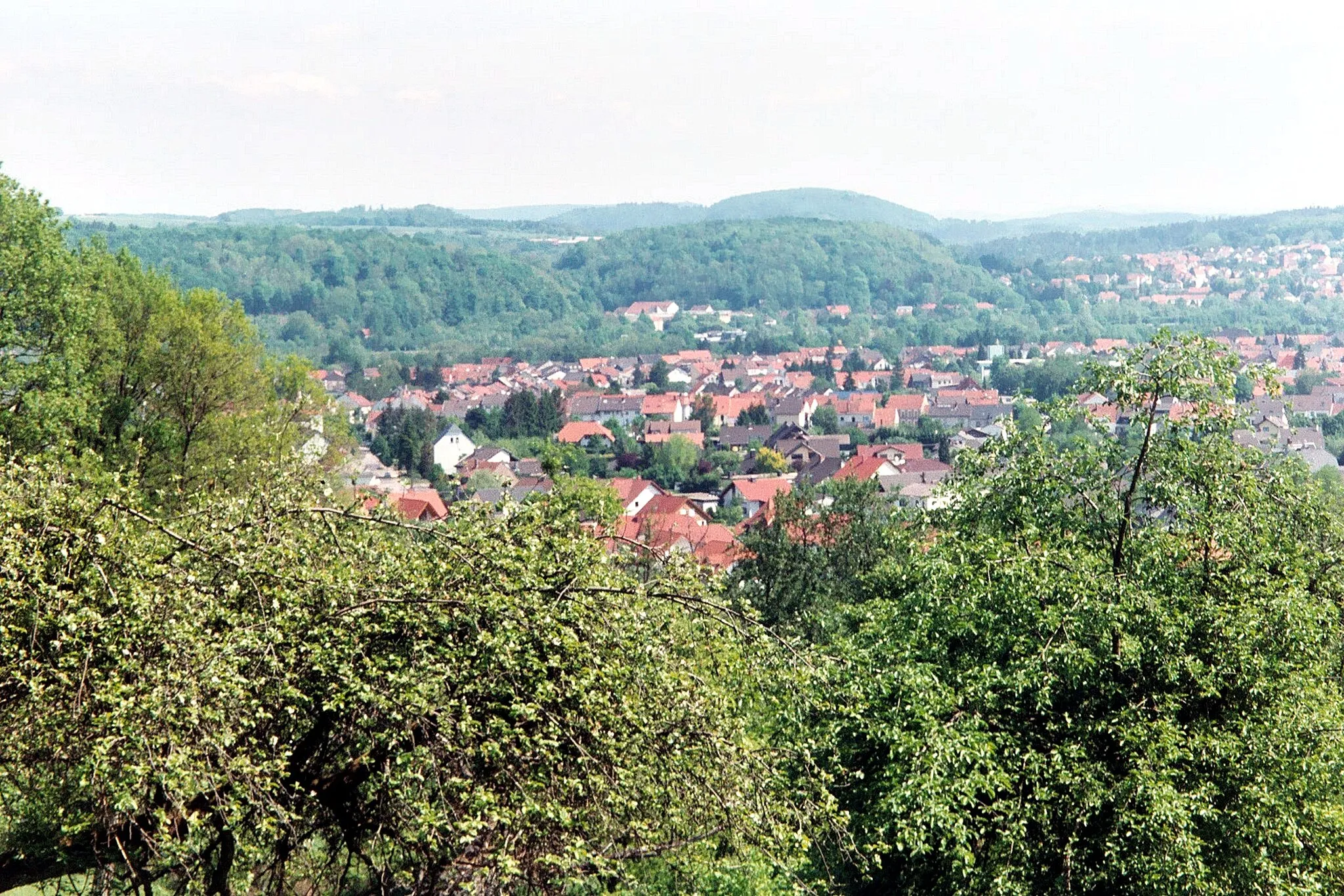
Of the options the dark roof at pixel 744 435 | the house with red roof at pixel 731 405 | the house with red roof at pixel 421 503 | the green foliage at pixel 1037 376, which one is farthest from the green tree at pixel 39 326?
the house with red roof at pixel 731 405

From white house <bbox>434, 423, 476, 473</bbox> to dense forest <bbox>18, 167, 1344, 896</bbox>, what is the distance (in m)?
71.3

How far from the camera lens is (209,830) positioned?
7.73 metres

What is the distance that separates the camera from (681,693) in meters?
7.68

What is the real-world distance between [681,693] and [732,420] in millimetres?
95682

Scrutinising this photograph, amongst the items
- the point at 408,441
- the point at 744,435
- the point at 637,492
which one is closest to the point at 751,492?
the point at 637,492

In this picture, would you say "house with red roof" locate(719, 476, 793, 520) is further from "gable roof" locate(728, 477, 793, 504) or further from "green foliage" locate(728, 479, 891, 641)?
"green foliage" locate(728, 479, 891, 641)

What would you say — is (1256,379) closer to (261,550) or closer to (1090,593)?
(1090,593)

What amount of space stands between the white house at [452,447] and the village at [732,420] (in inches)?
5.5

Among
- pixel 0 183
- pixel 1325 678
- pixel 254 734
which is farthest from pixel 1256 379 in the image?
pixel 0 183

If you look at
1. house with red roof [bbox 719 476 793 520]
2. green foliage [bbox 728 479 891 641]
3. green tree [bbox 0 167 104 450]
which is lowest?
house with red roof [bbox 719 476 793 520]

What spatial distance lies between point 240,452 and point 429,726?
522 inches

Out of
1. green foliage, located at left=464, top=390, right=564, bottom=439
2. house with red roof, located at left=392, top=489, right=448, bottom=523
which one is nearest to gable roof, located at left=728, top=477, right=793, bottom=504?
house with red roof, located at left=392, top=489, right=448, bottom=523

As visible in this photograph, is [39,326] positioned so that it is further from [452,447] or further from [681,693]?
[452,447]

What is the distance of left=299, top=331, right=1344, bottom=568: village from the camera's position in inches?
2089
